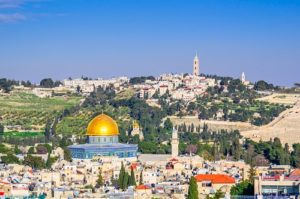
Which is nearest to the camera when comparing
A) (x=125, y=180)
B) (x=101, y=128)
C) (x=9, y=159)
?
(x=125, y=180)

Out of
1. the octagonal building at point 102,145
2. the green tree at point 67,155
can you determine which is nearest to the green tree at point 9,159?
the green tree at point 67,155

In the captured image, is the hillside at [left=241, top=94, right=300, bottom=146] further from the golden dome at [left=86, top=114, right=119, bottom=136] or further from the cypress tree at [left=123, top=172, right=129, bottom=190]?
the cypress tree at [left=123, top=172, right=129, bottom=190]

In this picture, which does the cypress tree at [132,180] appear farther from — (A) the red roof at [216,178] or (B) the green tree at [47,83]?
(B) the green tree at [47,83]

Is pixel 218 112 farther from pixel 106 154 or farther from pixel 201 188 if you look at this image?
pixel 201 188

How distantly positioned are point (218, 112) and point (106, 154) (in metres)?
28.5

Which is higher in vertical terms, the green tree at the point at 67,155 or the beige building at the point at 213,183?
the green tree at the point at 67,155

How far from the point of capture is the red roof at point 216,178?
46.4 metres

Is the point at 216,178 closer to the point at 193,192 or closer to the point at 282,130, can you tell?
the point at 193,192

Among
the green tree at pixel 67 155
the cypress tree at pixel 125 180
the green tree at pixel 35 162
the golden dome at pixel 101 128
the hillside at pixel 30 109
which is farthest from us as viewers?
the hillside at pixel 30 109

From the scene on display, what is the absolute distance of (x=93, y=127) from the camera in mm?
60188

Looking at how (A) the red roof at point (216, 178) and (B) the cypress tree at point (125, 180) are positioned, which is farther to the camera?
(A) the red roof at point (216, 178)

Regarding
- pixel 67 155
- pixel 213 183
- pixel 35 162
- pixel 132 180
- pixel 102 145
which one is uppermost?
pixel 102 145

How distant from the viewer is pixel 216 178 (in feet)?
154

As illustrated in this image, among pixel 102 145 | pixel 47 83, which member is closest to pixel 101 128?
pixel 102 145
